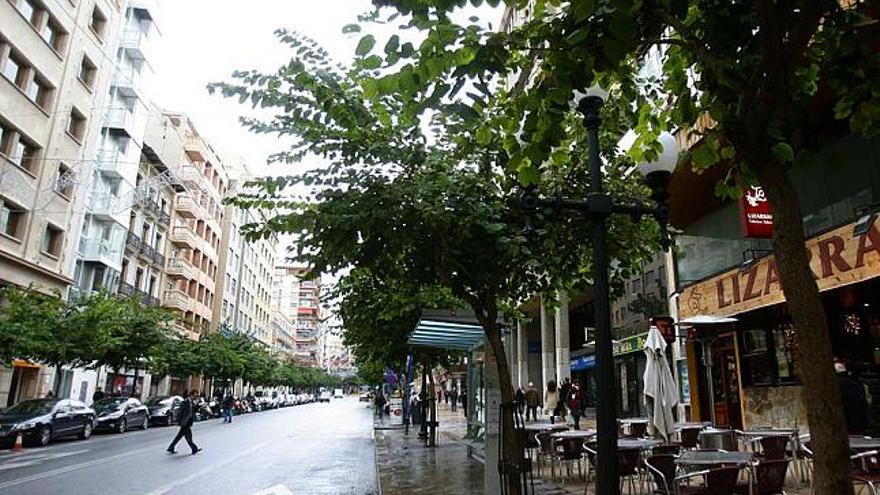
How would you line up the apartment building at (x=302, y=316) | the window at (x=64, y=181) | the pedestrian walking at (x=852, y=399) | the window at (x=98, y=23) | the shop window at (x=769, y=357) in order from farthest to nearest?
the apartment building at (x=302, y=316)
the window at (x=98, y=23)
the window at (x=64, y=181)
the shop window at (x=769, y=357)
the pedestrian walking at (x=852, y=399)

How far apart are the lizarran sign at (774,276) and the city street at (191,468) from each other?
9.10 metres

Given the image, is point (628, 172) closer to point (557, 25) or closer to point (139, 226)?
point (557, 25)

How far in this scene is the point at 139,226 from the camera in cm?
4353

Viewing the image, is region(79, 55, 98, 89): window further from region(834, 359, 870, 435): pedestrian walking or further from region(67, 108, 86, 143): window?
region(834, 359, 870, 435): pedestrian walking

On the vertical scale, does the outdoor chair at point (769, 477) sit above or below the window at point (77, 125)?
below

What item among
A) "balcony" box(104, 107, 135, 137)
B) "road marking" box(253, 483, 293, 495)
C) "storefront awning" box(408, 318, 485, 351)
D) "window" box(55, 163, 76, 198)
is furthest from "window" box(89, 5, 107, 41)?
"road marking" box(253, 483, 293, 495)

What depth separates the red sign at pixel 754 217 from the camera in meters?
13.1

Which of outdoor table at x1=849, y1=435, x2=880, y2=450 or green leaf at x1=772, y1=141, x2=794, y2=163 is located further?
outdoor table at x1=849, y1=435, x2=880, y2=450

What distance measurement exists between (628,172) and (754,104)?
503 cm

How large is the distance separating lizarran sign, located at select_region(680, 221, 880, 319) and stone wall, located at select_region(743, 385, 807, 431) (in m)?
1.97

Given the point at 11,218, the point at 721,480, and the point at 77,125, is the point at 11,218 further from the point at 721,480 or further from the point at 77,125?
the point at 721,480

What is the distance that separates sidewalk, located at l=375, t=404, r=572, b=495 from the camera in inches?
406

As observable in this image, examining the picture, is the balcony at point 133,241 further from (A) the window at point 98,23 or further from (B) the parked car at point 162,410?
(A) the window at point 98,23

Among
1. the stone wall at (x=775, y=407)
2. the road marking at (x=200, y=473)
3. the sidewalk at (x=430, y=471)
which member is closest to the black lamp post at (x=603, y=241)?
the sidewalk at (x=430, y=471)
